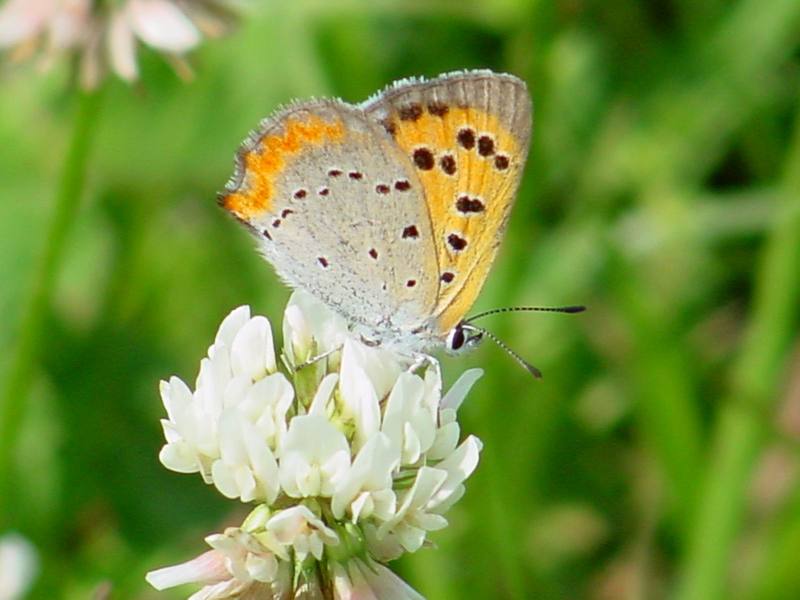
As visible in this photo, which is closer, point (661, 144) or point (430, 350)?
point (430, 350)

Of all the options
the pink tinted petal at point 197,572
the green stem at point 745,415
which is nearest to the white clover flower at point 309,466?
the pink tinted petal at point 197,572

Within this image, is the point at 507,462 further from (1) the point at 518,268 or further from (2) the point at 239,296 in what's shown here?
(2) the point at 239,296

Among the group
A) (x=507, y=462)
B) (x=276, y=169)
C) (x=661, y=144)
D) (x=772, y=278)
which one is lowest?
(x=507, y=462)

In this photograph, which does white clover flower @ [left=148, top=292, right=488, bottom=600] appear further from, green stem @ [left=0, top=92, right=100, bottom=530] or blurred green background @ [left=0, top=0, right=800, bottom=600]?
blurred green background @ [left=0, top=0, right=800, bottom=600]

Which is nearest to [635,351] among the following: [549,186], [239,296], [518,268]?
[518,268]

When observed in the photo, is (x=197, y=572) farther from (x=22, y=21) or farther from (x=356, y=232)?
(x=22, y=21)

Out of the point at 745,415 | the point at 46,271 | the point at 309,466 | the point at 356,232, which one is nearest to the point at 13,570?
the point at 46,271
